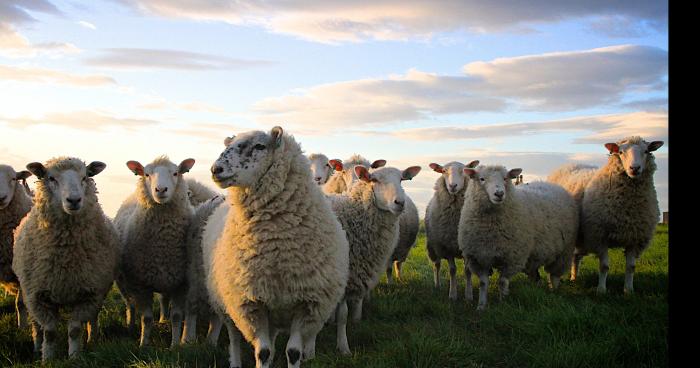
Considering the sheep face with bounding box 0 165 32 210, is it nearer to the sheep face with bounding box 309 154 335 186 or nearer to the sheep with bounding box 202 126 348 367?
the sheep with bounding box 202 126 348 367

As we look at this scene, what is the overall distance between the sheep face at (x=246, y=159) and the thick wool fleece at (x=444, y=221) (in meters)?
5.23

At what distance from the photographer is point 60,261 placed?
6.69 meters

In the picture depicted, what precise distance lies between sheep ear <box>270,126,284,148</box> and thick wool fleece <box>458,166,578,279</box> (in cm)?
463

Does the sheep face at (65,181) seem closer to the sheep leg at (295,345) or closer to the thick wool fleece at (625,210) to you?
the sheep leg at (295,345)

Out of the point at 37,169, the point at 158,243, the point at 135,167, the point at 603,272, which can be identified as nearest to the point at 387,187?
the point at 158,243

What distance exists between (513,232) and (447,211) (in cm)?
137

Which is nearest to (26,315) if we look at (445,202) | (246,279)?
(246,279)

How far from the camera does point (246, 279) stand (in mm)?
5109

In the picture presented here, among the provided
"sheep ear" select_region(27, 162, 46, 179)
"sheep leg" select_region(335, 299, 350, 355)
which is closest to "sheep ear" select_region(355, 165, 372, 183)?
"sheep leg" select_region(335, 299, 350, 355)

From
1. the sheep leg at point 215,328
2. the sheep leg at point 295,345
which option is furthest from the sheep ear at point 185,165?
the sheep leg at point 295,345

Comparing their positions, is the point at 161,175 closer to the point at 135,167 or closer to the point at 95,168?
the point at 135,167

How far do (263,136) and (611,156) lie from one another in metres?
7.11

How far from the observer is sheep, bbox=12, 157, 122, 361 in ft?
21.9

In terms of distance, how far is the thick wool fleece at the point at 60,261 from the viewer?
264 inches
